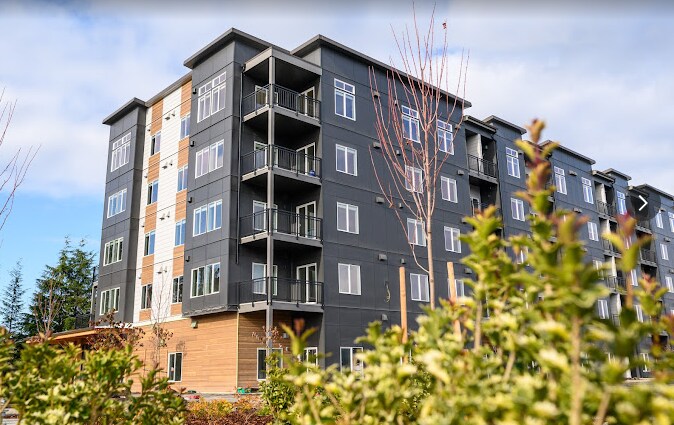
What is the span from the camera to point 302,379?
11.2 ft

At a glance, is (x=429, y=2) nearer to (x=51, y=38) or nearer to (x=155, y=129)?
(x=51, y=38)

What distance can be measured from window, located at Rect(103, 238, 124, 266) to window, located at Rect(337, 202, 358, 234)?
48.9ft

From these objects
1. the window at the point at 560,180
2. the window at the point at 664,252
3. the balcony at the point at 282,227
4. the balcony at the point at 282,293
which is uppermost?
the window at the point at 560,180

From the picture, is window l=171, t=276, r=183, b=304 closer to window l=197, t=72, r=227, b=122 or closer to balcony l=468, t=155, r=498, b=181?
window l=197, t=72, r=227, b=122

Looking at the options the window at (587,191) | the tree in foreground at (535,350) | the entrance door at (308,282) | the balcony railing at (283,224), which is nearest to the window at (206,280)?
the balcony railing at (283,224)

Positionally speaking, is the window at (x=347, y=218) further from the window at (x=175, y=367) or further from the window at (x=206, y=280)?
the window at (x=175, y=367)

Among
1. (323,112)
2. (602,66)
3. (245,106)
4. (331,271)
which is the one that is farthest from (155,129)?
(602,66)

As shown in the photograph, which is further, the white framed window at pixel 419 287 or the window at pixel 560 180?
the window at pixel 560 180

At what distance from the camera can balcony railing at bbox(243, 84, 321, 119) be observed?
25.6 m

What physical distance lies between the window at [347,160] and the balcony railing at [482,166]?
10028 mm

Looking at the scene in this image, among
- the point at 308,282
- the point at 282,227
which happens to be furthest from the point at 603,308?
the point at 282,227

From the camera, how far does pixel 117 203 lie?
34156mm

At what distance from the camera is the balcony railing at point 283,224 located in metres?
23.8

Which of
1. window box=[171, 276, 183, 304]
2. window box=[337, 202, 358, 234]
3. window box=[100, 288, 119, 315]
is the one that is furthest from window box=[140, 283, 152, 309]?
window box=[337, 202, 358, 234]
